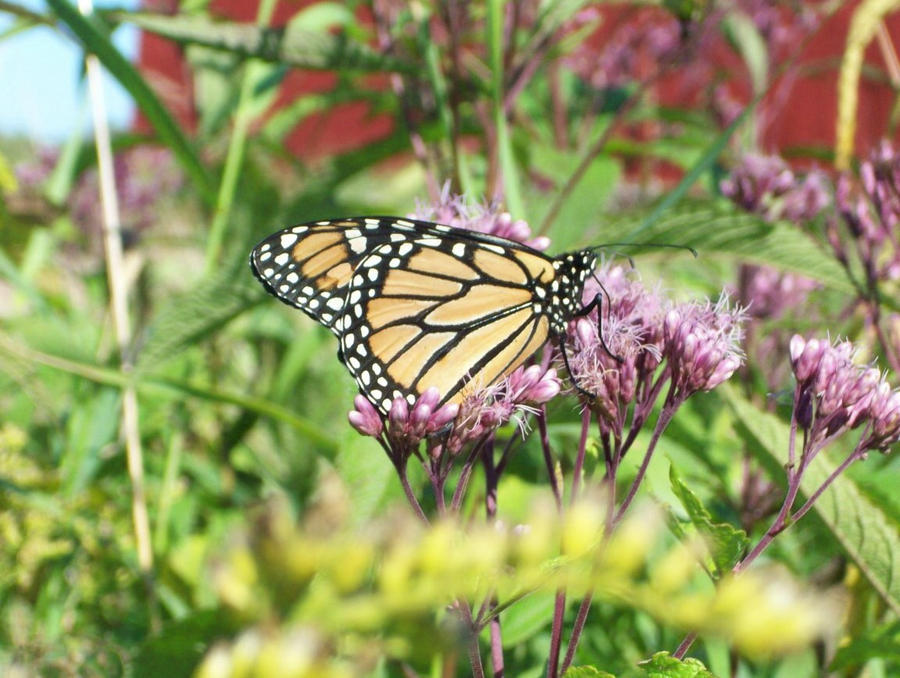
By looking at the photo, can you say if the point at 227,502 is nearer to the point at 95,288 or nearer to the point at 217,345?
the point at 217,345

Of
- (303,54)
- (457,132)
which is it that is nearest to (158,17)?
(303,54)

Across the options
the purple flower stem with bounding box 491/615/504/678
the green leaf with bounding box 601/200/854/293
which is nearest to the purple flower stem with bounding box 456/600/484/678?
the purple flower stem with bounding box 491/615/504/678

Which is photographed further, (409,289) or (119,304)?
(119,304)

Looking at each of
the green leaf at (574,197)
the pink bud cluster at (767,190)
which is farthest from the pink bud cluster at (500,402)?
the pink bud cluster at (767,190)

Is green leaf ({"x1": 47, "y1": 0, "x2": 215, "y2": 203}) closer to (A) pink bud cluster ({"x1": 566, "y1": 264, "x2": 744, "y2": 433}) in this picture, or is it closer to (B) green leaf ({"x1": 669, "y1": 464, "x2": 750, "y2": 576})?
(A) pink bud cluster ({"x1": 566, "y1": 264, "x2": 744, "y2": 433})

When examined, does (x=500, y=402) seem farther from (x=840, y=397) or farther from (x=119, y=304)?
(x=119, y=304)

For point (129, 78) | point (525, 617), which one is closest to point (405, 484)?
point (525, 617)
